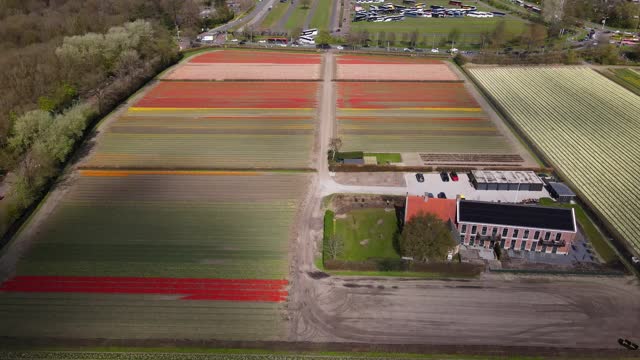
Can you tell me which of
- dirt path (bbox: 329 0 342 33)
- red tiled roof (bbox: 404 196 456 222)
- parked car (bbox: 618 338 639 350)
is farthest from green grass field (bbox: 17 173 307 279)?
dirt path (bbox: 329 0 342 33)

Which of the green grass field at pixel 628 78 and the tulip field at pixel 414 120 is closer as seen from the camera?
the tulip field at pixel 414 120

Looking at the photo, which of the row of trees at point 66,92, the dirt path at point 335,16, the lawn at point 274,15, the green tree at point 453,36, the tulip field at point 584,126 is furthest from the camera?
the lawn at point 274,15

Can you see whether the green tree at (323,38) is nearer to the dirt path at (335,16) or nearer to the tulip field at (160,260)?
the dirt path at (335,16)

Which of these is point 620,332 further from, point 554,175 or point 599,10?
point 599,10

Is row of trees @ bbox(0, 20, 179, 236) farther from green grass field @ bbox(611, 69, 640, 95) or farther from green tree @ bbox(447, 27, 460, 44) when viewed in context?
green grass field @ bbox(611, 69, 640, 95)

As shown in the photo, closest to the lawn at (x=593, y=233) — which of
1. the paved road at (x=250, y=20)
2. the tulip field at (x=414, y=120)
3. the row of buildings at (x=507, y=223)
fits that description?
the row of buildings at (x=507, y=223)

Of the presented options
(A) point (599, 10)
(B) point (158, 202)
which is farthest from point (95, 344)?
(A) point (599, 10)

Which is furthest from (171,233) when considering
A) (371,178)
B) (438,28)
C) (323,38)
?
(438,28)
